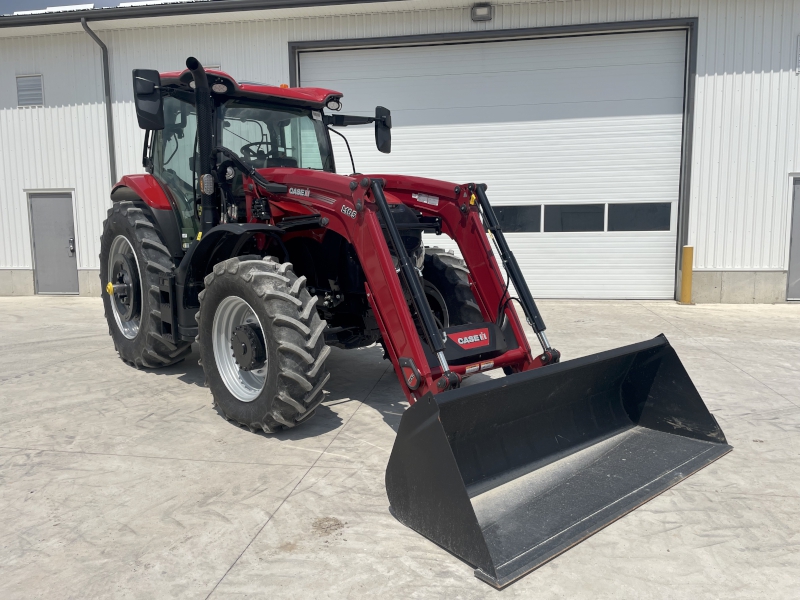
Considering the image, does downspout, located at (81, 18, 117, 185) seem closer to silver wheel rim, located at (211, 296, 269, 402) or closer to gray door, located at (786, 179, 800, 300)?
silver wheel rim, located at (211, 296, 269, 402)

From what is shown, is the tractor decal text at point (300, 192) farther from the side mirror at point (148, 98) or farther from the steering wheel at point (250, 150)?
the side mirror at point (148, 98)

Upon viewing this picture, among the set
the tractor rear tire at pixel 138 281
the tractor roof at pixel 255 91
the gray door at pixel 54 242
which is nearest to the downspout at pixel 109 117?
the gray door at pixel 54 242

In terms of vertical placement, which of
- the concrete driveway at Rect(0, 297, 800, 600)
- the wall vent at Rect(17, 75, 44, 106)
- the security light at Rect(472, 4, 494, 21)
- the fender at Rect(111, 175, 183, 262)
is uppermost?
the security light at Rect(472, 4, 494, 21)

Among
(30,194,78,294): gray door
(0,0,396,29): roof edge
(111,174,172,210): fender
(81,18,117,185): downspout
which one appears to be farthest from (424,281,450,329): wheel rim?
(30,194,78,294): gray door

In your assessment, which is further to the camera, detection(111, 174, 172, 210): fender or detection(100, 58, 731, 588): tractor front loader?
detection(111, 174, 172, 210): fender

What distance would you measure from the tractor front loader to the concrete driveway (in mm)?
193

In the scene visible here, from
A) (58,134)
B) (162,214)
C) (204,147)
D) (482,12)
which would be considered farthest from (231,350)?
(58,134)

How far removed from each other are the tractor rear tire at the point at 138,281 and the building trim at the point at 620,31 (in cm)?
629

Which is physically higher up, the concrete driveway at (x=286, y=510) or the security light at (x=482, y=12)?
the security light at (x=482, y=12)

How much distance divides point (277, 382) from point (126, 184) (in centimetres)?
326

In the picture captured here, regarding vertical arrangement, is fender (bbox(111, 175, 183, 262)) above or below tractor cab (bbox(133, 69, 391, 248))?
below

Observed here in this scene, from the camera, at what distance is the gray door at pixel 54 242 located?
39.4 ft

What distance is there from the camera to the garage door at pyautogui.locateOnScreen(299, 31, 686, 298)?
1052cm

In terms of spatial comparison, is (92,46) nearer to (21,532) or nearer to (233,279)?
(233,279)
